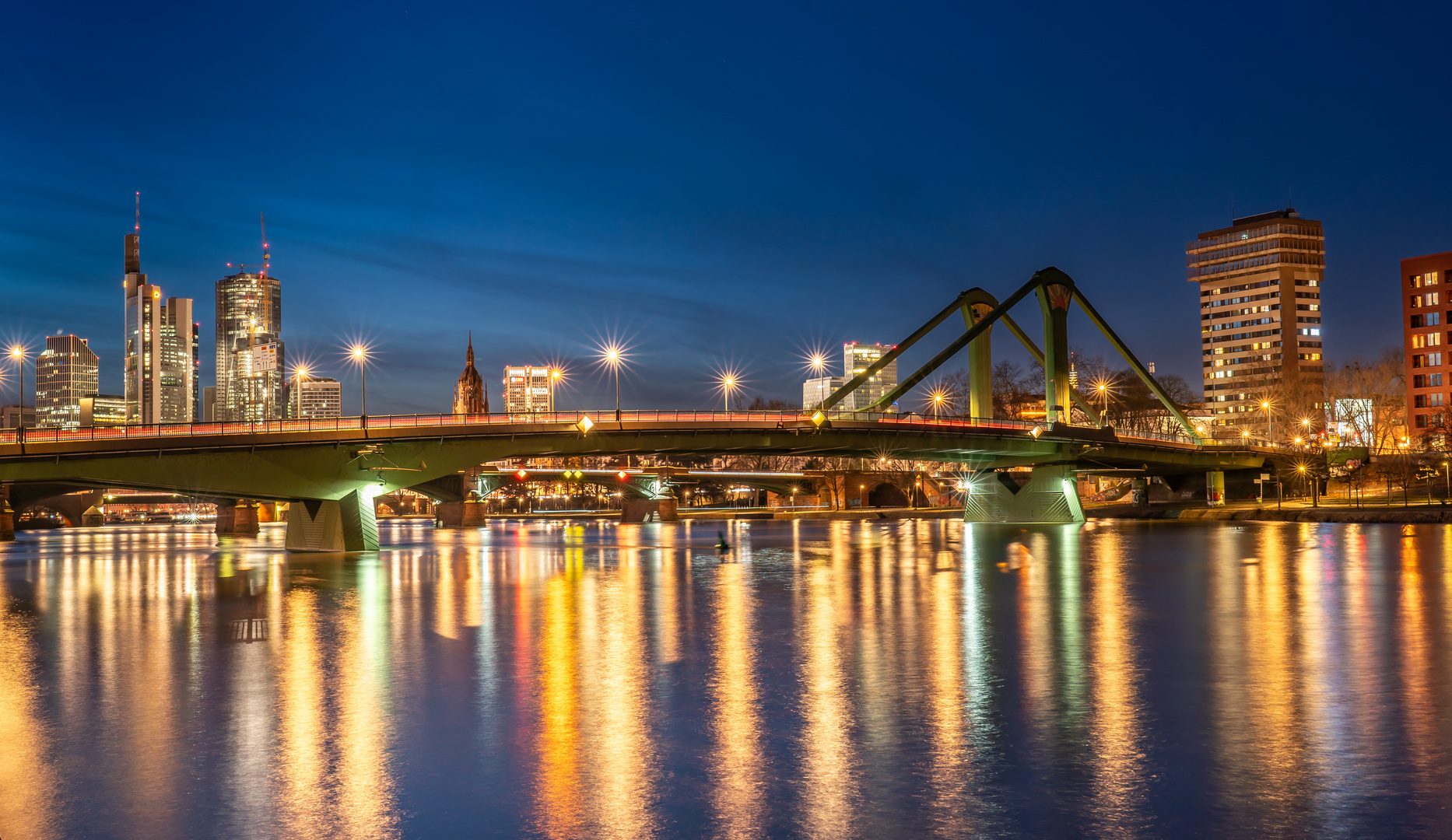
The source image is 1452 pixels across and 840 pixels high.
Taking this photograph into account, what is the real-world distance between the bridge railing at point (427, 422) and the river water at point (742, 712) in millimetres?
25123

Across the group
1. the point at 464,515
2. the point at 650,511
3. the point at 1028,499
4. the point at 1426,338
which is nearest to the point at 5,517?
the point at 464,515

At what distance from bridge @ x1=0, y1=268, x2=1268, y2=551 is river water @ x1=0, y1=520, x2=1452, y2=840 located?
80.2 feet

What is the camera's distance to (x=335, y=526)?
69.5 meters

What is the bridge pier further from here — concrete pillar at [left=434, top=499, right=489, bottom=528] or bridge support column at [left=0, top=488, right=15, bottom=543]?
concrete pillar at [left=434, top=499, right=489, bottom=528]

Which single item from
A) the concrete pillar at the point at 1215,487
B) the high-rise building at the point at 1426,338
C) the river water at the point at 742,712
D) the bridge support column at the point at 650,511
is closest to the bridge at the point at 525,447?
the concrete pillar at the point at 1215,487

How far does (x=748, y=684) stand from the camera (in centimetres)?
1886

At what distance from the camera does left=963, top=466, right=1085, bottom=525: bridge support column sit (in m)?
100

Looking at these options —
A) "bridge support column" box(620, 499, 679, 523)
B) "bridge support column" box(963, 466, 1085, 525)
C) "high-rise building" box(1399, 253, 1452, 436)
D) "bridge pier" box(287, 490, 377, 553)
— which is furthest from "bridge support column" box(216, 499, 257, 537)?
"high-rise building" box(1399, 253, 1452, 436)

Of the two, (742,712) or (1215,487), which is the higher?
(1215,487)

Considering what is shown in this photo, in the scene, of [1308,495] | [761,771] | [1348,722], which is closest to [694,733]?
[761,771]

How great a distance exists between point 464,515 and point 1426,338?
129 m

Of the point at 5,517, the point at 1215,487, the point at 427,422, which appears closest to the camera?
the point at 427,422

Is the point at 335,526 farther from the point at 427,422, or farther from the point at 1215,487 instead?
the point at 1215,487

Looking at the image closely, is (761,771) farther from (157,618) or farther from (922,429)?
(922,429)
